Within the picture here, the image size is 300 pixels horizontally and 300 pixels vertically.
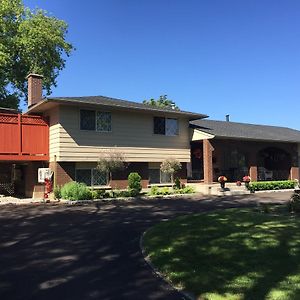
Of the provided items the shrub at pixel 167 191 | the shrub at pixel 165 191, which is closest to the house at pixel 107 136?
the shrub at pixel 167 191

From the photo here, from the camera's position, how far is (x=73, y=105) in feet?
79.1

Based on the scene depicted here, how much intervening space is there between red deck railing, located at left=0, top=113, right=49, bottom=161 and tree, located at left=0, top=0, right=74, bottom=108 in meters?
16.2

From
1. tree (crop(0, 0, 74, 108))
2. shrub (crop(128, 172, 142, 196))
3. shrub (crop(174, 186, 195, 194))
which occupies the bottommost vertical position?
shrub (crop(174, 186, 195, 194))

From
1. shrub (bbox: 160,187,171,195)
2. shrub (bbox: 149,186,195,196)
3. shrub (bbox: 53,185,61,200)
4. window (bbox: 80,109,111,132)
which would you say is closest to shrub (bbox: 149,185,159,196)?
shrub (bbox: 149,186,195,196)

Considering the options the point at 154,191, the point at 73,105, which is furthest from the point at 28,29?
the point at 154,191

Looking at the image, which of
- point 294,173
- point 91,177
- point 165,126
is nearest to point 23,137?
point 91,177

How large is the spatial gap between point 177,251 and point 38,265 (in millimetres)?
2825

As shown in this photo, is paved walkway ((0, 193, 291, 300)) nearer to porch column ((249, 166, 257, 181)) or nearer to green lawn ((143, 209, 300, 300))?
green lawn ((143, 209, 300, 300))

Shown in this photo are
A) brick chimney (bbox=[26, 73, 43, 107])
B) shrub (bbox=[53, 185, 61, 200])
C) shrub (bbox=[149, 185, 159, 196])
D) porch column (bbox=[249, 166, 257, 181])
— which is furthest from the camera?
→ porch column (bbox=[249, 166, 257, 181])

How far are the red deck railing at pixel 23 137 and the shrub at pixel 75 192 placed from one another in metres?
3.26

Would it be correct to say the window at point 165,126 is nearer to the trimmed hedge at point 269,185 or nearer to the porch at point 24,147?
the trimmed hedge at point 269,185

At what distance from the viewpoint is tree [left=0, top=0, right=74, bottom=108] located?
3988cm

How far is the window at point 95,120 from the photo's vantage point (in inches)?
976

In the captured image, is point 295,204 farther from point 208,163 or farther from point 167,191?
point 208,163
